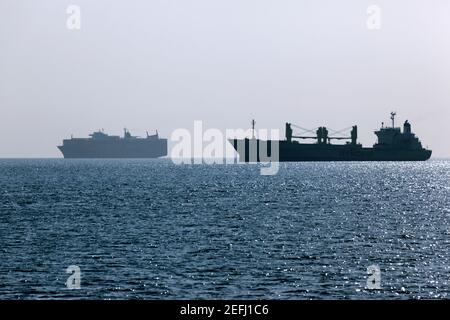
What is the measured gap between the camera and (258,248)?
43.4 meters

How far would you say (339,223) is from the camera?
59375mm

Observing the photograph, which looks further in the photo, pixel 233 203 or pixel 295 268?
pixel 233 203

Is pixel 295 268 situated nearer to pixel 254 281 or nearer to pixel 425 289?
pixel 254 281

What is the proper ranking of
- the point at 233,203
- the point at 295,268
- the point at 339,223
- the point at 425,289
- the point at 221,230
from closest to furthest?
the point at 425,289
the point at 295,268
the point at 221,230
the point at 339,223
the point at 233,203

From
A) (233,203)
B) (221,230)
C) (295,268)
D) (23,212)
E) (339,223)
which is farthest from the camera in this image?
(233,203)

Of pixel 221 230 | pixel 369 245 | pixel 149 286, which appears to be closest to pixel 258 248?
pixel 369 245
